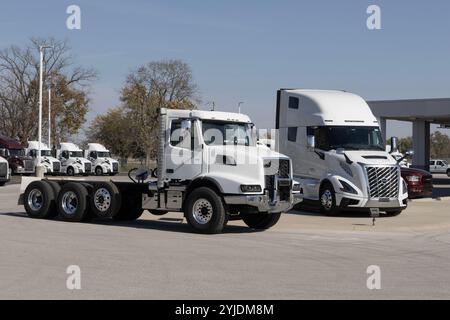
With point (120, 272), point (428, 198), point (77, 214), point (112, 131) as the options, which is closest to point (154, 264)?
point (120, 272)

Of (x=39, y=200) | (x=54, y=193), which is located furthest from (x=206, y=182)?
(x=39, y=200)

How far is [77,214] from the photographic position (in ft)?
55.0

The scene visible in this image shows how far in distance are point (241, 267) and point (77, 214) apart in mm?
7552

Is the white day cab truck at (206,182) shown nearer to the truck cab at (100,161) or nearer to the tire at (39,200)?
the tire at (39,200)

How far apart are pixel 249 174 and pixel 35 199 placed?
6693 mm

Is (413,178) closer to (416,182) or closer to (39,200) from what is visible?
(416,182)

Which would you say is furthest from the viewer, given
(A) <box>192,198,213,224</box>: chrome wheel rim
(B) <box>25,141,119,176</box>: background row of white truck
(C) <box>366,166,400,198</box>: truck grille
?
(B) <box>25,141,119,176</box>: background row of white truck

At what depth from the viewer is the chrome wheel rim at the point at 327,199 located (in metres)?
19.4

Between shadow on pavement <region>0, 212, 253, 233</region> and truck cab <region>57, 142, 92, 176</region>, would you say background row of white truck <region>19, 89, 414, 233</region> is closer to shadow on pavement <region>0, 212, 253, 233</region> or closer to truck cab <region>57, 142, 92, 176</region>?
shadow on pavement <region>0, 212, 253, 233</region>

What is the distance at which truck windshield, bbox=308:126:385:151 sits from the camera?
19734mm

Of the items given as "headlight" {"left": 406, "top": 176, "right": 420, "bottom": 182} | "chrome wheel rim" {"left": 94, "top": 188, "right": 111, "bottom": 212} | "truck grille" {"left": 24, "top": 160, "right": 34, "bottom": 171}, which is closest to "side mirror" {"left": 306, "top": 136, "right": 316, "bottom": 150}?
"chrome wheel rim" {"left": 94, "top": 188, "right": 111, "bottom": 212}

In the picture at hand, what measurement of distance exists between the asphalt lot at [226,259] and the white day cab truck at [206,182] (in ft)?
1.61

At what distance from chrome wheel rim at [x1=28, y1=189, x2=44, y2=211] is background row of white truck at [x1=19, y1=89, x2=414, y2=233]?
0.03 m
